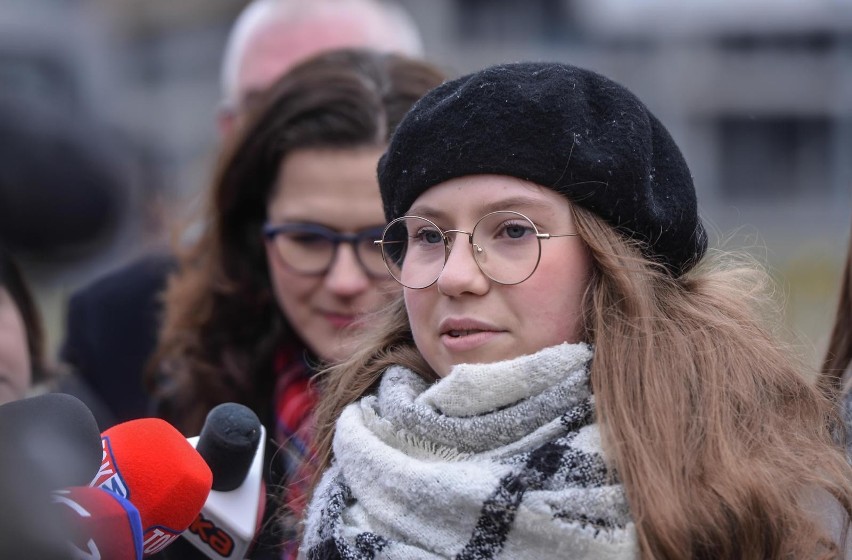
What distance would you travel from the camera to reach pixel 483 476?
1572 mm

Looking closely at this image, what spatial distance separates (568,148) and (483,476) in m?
0.50

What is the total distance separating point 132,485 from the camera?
1.52 metres

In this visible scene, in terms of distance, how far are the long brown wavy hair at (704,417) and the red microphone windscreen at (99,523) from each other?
0.64 m

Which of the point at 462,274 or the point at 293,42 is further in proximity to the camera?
the point at 293,42

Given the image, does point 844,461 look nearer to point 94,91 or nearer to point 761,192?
point 94,91

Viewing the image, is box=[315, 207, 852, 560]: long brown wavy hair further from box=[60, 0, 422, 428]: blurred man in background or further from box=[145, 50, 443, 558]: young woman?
box=[60, 0, 422, 428]: blurred man in background

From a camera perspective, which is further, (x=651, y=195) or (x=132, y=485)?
(x=651, y=195)

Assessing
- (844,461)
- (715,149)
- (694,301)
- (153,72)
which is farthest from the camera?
(715,149)

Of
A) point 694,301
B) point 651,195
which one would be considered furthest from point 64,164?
point 694,301

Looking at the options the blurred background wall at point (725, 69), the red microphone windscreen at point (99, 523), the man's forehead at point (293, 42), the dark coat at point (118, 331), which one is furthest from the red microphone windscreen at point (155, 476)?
the blurred background wall at point (725, 69)

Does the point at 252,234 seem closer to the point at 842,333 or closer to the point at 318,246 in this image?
the point at 318,246

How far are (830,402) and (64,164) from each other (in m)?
1.25

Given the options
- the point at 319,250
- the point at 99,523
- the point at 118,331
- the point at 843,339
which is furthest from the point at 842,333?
the point at 118,331

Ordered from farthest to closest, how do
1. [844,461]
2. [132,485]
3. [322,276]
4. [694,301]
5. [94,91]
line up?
[322,276]
[694,301]
[844,461]
[132,485]
[94,91]
